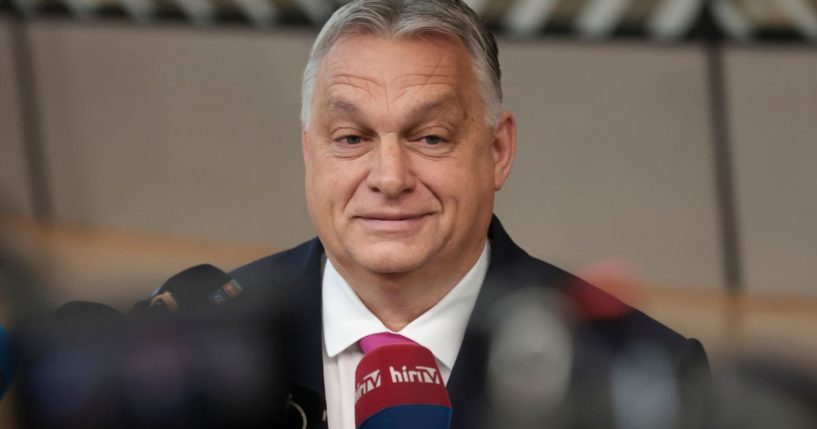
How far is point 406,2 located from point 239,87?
2917 millimetres

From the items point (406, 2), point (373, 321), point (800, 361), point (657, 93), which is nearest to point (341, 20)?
point (406, 2)


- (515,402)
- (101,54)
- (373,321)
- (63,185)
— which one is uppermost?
(101,54)

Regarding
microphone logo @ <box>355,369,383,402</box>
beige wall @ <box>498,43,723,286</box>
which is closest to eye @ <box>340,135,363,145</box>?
microphone logo @ <box>355,369,383,402</box>

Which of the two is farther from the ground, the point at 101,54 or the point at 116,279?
the point at 101,54

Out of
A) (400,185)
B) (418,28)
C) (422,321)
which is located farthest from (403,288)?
(418,28)

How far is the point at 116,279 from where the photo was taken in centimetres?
124

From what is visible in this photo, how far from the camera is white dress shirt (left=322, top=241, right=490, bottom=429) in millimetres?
1481

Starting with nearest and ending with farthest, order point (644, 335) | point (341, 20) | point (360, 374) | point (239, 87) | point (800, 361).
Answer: point (800, 361), point (360, 374), point (644, 335), point (341, 20), point (239, 87)

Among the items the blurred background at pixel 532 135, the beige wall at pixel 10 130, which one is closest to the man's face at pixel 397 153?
the blurred background at pixel 532 135

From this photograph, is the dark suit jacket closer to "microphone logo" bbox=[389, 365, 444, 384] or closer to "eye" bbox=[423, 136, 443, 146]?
"microphone logo" bbox=[389, 365, 444, 384]

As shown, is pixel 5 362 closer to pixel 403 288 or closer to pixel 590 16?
pixel 403 288

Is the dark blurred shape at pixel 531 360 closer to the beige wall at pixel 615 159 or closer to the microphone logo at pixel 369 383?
the microphone logo at pixel 369 383

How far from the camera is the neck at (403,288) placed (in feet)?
4.91

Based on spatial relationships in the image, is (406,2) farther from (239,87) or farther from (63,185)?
(63,185)
